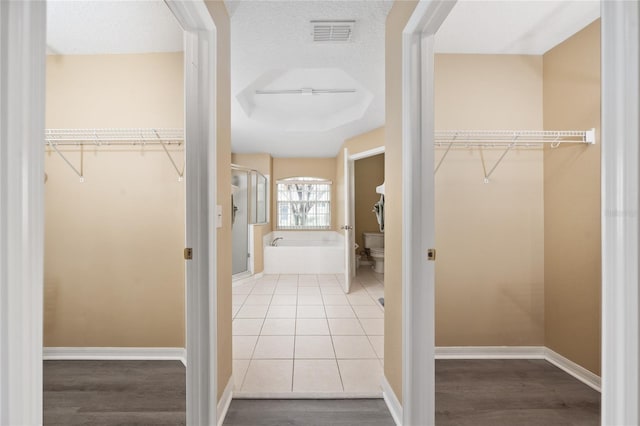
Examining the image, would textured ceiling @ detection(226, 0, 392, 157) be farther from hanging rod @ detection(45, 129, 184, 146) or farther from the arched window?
the arched window

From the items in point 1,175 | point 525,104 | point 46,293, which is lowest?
point 46,293

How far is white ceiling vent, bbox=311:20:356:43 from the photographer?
5.90ft

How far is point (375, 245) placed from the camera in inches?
209

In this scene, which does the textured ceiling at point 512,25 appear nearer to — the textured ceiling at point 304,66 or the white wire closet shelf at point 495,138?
the textured ceiling at point 304,66

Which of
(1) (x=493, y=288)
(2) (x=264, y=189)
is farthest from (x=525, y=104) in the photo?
(2) (x=264, y=189)

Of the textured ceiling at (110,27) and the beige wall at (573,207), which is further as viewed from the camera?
the beige wall at (573,207)

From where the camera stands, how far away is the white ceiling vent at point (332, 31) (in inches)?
70.9

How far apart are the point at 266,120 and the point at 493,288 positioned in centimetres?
335

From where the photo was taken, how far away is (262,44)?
2.03m

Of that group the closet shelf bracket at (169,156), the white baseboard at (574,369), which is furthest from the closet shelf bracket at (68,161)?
the white baseboard at (574,369)

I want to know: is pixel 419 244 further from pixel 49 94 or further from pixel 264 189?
pixel 264 189

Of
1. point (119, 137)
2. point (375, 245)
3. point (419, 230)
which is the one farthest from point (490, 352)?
point (119, 137)

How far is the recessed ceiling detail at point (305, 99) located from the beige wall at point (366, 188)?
74.8 inches

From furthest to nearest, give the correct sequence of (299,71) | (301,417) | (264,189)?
1. (264,189)
2. (299,71)
3. (301,417)
